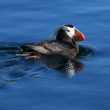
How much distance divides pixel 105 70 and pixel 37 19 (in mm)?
3603

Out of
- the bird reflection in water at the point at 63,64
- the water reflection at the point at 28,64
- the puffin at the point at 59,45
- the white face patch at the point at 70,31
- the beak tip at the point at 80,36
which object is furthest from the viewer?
the white face patch at the point at 70,31

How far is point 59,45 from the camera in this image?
Result: 558 inches

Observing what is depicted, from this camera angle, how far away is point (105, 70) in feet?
41.8

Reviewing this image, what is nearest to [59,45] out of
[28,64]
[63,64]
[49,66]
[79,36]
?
[79,36]

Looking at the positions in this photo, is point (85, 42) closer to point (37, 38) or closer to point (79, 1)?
point (37, 38)

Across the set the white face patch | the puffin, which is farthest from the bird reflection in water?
the white face patch

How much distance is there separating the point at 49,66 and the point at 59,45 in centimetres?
115

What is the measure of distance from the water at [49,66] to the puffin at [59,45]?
22cm

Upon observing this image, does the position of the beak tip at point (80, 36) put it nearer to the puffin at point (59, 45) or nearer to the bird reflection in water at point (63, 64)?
the puffin at point (59, 45)

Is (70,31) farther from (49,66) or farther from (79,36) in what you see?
(49,66)

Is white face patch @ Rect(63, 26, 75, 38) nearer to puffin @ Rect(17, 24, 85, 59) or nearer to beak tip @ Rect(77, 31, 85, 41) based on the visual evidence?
puffin @ Rect(17, 24, 85, 59)

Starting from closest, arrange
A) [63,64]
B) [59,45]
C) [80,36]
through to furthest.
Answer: [63,64] < [59,45] < [80,36]

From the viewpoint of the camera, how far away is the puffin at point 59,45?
13.7 m

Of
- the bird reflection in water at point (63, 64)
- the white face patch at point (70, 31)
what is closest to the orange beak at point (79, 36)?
the white face patch at point (70, 31)
